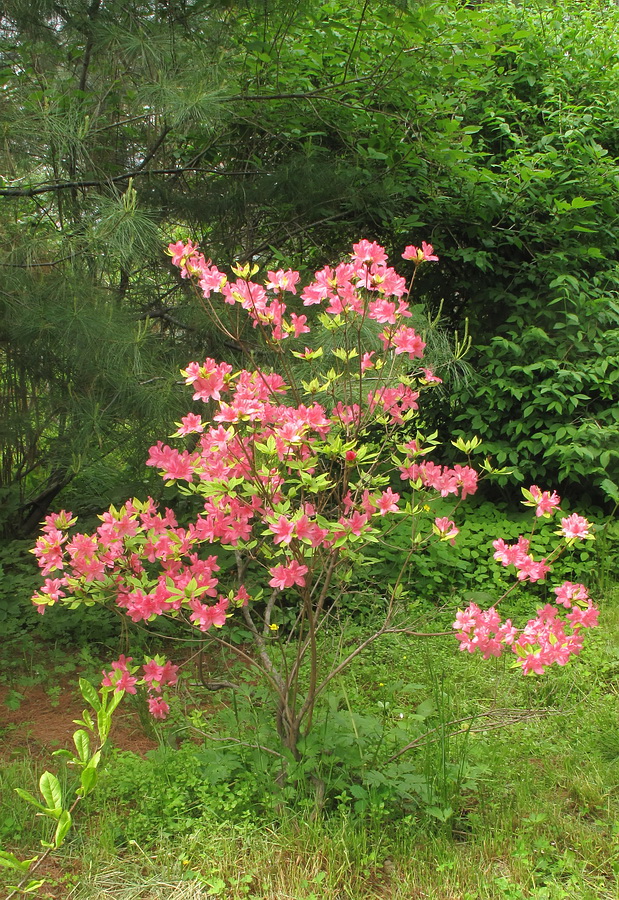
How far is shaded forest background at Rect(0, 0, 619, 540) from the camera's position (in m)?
2.92

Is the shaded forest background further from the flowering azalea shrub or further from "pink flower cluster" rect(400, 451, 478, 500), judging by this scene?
"pink flower cluster" rect(400, 451, 478, 500)

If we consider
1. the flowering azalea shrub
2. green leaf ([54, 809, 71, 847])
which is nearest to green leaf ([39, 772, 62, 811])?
green leaf ([54, 809, 71, 847])

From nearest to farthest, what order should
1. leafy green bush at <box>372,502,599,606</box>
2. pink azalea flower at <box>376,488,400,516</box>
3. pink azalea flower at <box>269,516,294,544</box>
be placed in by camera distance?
pink azalea flower at <box>269,516,294,544</box>, pink azalea flower at <box>376,488,400,516</box>, leafy green bush at <box>372,502,599,606</box>

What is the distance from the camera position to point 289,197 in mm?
3846

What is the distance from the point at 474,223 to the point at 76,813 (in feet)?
12.4

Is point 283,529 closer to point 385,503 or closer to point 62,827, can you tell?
point 385,503

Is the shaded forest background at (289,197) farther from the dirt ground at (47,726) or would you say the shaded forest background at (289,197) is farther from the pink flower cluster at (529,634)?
the pink flower cluster at (529,634)

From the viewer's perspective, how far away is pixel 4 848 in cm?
200

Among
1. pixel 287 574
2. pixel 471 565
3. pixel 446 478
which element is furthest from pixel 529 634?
pixel 471 565

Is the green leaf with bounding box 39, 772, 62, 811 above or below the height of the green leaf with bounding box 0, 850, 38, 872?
above

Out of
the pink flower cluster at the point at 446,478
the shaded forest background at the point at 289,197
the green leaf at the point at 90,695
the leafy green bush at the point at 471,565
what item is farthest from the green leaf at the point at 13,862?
the leafy green bush at the point at 471,565

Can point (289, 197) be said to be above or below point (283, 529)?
above

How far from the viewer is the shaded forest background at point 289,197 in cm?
292

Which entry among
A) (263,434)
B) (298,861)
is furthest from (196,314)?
(298,861)
